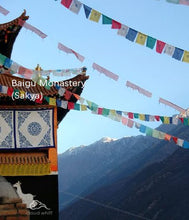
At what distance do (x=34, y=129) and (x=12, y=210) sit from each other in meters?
7.26

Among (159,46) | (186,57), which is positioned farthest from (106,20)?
(186,57)

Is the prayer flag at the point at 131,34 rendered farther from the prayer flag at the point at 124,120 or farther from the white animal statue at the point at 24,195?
the white animal statue at the point at 24,195

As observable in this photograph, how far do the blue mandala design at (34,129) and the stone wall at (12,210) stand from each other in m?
7.12

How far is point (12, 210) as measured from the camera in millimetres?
4340

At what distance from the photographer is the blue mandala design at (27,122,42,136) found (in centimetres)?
1149

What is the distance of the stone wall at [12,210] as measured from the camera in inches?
170

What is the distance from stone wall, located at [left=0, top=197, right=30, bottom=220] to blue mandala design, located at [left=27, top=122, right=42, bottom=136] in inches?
280

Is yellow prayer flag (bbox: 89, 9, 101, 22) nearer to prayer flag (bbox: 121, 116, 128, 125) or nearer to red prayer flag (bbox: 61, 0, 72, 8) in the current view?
red prayer flag (bbox: 61, 0, 72, 8)

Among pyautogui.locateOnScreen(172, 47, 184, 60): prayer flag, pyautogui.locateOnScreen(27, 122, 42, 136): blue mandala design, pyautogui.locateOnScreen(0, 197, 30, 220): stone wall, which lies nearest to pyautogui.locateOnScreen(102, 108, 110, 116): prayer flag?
pyautogui.locateOnScreen(27, 122, 42, 136): blue mandala design

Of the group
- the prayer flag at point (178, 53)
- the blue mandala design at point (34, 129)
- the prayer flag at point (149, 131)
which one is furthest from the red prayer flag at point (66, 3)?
the blue mandala design at point (34, 129)

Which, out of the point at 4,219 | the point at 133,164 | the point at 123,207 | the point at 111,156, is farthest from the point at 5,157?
the point at 111,156

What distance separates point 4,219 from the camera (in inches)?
170

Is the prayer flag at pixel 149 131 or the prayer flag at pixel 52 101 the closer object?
the prayer flag at pixel 149 131

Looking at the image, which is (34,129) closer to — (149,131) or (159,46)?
(149,131)
